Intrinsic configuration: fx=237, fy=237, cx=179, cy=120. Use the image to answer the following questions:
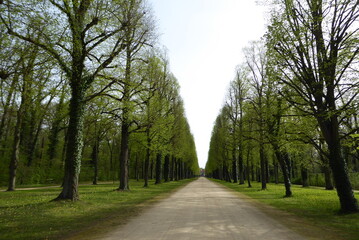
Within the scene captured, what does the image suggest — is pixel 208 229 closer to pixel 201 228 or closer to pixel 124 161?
pixel 201 228

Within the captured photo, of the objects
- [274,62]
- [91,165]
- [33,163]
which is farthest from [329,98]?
[91,165]

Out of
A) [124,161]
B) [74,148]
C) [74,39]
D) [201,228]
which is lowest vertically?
[201,228]

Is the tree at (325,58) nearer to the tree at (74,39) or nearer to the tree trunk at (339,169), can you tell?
the tree trunk at (339,169)

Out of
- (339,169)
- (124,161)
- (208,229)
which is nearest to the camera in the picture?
(208,229)

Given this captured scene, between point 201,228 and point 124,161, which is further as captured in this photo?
point 124,161

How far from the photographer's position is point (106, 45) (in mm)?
→ 13234

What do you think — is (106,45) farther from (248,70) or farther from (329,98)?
(248,70)

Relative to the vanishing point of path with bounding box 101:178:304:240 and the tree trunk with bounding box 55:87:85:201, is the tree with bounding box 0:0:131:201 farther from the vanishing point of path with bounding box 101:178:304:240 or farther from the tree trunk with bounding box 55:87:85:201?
the vanishing point of path with bounding box 101:178:304:240

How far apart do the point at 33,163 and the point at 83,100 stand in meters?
26.9

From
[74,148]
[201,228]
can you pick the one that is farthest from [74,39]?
[201,228]

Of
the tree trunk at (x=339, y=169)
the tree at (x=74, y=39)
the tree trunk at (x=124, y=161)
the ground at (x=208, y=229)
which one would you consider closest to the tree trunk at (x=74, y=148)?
the tree at (x=74, y=39)

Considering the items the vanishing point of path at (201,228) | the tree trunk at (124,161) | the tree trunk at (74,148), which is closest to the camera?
the vanishing point of path at (201,228)

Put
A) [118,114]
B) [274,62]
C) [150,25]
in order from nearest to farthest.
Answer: [274,62], [150,25], [118,114]

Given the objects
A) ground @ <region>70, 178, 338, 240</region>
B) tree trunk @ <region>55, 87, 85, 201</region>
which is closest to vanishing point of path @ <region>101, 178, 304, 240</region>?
ground @ <region>70, 178, 338, 240</region>
